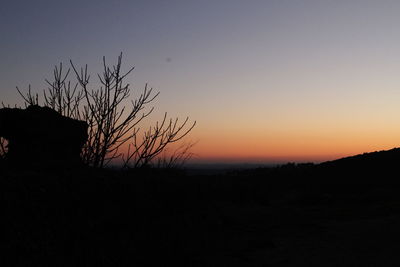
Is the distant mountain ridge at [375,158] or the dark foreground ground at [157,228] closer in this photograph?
the dark foreground ground at [157,228]

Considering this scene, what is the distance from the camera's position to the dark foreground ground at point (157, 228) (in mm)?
4645

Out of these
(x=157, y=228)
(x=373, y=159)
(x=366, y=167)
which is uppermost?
(x=373, y=159)

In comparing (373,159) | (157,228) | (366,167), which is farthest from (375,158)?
(157,228)

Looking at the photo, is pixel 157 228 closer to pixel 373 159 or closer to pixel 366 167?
pixel 366 167

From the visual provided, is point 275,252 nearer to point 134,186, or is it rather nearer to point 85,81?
point 134,186

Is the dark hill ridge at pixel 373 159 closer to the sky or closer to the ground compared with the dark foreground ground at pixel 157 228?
closer to the sky

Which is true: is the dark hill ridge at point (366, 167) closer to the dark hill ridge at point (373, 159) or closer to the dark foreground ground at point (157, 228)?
the dark hill ridge at point (373, 159)

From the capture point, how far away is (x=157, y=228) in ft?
20.8

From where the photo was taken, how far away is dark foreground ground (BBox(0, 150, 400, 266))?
4.64 metres

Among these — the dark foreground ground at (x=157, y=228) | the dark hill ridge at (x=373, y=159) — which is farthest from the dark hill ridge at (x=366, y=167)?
the dark foreground ground at (x=157, y=228)

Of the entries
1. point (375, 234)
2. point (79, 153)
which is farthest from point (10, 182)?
point (375, 234)

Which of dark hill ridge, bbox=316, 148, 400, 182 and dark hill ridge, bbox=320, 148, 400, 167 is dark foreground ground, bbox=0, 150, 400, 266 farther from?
dark hill ridge, bbox=320, 148, 400, 167

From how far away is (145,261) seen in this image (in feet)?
18.4

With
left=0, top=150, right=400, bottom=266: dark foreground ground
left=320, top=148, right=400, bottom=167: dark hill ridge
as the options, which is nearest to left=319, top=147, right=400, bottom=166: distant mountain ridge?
left=320, top=148, right=400, bottom=167: dark hill ridge
